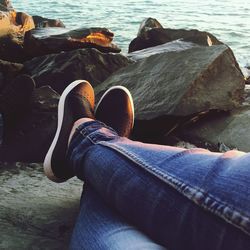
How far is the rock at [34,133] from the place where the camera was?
8.21 ft

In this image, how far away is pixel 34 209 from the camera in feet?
6.08

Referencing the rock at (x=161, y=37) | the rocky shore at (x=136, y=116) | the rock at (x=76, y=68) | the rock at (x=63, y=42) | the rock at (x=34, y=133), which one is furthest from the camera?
the rock at (x=161, y=37)

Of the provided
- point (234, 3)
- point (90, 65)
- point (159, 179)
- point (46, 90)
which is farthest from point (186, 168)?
point (234, 3)

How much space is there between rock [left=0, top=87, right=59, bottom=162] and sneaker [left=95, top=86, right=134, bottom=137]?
20.9 inches

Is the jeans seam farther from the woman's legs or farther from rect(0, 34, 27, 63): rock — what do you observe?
rect(0, 34, 27, 63): rock

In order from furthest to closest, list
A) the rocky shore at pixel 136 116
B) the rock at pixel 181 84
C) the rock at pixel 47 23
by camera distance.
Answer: the rock at pixel 47 23
the rock at pixel 181 84
the rocky shore at pixel 136 116

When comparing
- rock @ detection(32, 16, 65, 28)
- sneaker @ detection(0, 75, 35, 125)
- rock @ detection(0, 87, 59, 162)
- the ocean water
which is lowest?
the ocean water

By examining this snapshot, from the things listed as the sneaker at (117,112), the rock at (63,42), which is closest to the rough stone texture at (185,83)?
the sneaker at (117,112)

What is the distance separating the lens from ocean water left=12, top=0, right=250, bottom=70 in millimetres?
8242

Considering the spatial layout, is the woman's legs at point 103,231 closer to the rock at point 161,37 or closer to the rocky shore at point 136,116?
the rocky shore at point 136,116

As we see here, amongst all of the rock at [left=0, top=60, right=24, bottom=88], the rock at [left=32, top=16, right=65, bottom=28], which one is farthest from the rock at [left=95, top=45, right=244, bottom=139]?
the rock at [left=32, top=16, right=65, bottom=28]

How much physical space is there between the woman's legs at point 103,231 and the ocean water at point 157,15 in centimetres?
513

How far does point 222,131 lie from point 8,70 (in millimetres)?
1967

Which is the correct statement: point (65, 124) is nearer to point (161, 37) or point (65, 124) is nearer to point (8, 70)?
point (8, 70)
